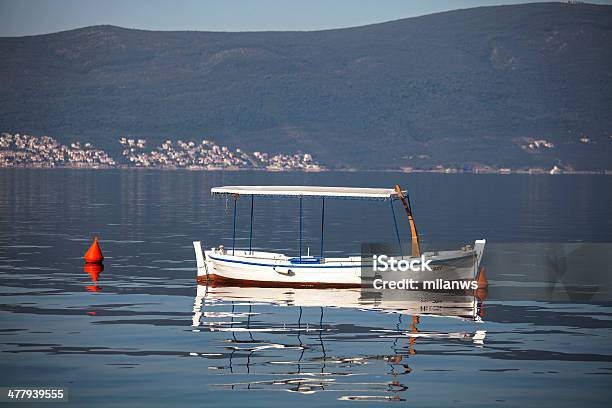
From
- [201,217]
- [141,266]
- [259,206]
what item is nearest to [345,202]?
[259,206]

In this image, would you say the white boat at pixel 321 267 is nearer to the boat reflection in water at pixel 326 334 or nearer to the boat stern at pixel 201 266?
the boat stern at pixel 201 266

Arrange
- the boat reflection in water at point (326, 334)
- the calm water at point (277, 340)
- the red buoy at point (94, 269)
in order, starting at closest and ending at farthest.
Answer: the calm water at point (277, 340)
the boat reflection in water at point (326, 334)
the red buoy at point (94, 269)

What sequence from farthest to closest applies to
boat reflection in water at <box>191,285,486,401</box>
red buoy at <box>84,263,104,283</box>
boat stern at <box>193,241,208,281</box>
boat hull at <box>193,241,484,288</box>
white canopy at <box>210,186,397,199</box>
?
red buoy at <box>84,263,104,283</box>
boat stern at <box>193,241,208,281</box>
white canopy at <box>210,186,397,199</box>
boat hull at <box>193,241,484,288</box>
boat reflection in water at <box>191,285,486,401</box>

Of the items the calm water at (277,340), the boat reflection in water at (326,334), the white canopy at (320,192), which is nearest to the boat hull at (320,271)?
the boat reflection in water at (326,334)

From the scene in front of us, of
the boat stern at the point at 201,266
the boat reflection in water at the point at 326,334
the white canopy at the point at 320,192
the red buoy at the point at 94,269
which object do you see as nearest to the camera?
the boat reflection in water at the point at 326,334

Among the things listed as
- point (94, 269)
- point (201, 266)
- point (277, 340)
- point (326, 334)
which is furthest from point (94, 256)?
point (277, 340)

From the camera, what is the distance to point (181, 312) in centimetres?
5062

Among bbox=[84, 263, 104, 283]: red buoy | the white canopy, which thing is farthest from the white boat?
bbox=[84, 263, 104, 283]: red buoy

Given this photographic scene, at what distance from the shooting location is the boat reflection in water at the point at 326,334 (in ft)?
117

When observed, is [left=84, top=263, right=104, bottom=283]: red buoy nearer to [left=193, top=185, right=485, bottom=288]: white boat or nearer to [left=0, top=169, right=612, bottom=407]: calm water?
[left=0, top=169, right=612, bottom=407]: calm water

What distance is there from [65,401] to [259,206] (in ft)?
405

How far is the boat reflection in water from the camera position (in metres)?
35.8

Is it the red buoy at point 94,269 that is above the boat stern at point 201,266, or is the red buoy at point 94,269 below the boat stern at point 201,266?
below

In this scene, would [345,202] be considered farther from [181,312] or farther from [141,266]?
[181,312]
